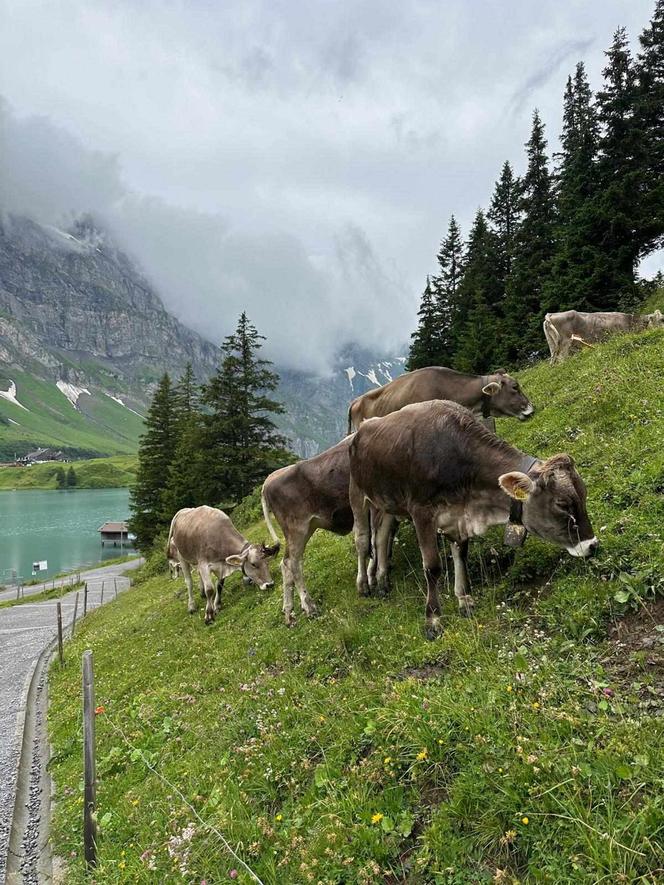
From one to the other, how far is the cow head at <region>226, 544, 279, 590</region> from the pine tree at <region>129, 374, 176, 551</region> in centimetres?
2919

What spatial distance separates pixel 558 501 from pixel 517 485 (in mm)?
436

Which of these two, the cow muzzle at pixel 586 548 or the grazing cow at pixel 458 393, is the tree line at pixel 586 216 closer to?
the grazing cow at pixel 458 393

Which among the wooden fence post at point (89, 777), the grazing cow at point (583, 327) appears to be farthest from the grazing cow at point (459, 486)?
the grazing cow at point (583, 327)

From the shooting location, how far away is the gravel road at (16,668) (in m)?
7.17

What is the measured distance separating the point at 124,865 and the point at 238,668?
3.11 metres

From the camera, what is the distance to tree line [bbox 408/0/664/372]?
24469 mm

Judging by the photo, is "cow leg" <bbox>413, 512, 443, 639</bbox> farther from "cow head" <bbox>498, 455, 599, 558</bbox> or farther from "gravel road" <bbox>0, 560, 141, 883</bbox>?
"gravel road" <bbox>0, 560, 141, 883</bbox>

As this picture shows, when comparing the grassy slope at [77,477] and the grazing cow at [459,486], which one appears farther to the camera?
the grassy slope at [77,477]

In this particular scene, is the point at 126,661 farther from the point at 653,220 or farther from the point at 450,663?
the point at 653,220

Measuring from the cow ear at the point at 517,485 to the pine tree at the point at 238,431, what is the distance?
27769 millimetres

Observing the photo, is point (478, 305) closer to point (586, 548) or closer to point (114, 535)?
point (586, 548)

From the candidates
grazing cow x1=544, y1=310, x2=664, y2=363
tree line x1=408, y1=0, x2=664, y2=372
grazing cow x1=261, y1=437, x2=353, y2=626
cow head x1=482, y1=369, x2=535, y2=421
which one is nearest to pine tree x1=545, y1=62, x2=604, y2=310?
tree line x1=408, y1=0, x2=664, y2=372

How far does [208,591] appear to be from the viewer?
11.8 metres

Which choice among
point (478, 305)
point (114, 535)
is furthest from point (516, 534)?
point (114, 535)
